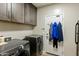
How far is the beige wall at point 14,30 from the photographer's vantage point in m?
1.27

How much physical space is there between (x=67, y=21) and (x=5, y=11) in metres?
0.76

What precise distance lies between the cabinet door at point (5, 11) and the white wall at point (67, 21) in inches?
14.8

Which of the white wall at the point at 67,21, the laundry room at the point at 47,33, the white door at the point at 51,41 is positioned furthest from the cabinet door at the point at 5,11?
the white door at the point at 51,41

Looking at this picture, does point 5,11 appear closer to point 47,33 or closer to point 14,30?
point 14,30

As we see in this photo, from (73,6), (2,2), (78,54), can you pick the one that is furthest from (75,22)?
(2,2)

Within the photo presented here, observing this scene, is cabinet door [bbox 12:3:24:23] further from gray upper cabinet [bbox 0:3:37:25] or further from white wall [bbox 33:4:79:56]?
white wall [bbox 33:4:79:56]

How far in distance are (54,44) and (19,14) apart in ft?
1.93

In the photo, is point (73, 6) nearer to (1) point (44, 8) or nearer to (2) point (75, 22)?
(2) point (75, 22)

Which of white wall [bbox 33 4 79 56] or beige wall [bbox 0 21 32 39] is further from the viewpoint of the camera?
beige wall [bbox 0 21 32 39]

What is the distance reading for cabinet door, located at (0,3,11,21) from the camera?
1.20 metres

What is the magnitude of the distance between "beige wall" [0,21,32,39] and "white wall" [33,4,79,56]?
17 centimetres

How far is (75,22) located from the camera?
1.16 m

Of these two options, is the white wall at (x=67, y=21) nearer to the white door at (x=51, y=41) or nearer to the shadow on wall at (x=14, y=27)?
the white door at (x=51, y=41)

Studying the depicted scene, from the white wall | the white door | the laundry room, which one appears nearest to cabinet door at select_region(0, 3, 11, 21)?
the laundry room
